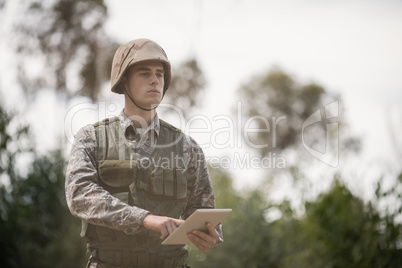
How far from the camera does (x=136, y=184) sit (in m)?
2.76

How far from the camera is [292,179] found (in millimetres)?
8688

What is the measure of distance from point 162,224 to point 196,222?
0.59 feet

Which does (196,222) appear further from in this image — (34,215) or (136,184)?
(34,215)

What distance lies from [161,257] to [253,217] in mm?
6423

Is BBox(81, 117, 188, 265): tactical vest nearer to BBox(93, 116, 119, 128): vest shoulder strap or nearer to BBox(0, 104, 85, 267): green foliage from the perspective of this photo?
BBox(93, 116, 119, 128): vest shoulder strap

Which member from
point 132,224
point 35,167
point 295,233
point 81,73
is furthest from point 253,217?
point 81,73

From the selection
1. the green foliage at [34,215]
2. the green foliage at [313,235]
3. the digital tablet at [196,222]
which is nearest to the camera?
the digital tablet at [196,222]

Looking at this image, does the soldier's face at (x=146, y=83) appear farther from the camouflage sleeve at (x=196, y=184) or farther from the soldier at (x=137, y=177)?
the camouflage sleeve at (x=196, y=184)

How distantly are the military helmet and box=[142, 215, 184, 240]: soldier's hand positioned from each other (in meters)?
0.98

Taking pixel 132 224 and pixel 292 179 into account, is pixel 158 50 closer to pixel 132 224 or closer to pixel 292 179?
pixel 132 224

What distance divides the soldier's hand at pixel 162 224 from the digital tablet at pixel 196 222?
0.03 meters

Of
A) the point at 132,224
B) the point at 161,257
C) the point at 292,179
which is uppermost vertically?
the point at 132,224

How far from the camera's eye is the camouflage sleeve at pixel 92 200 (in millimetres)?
2438

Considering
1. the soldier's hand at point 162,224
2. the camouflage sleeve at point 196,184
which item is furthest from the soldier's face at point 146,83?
the soldier's hand at point 162,224
